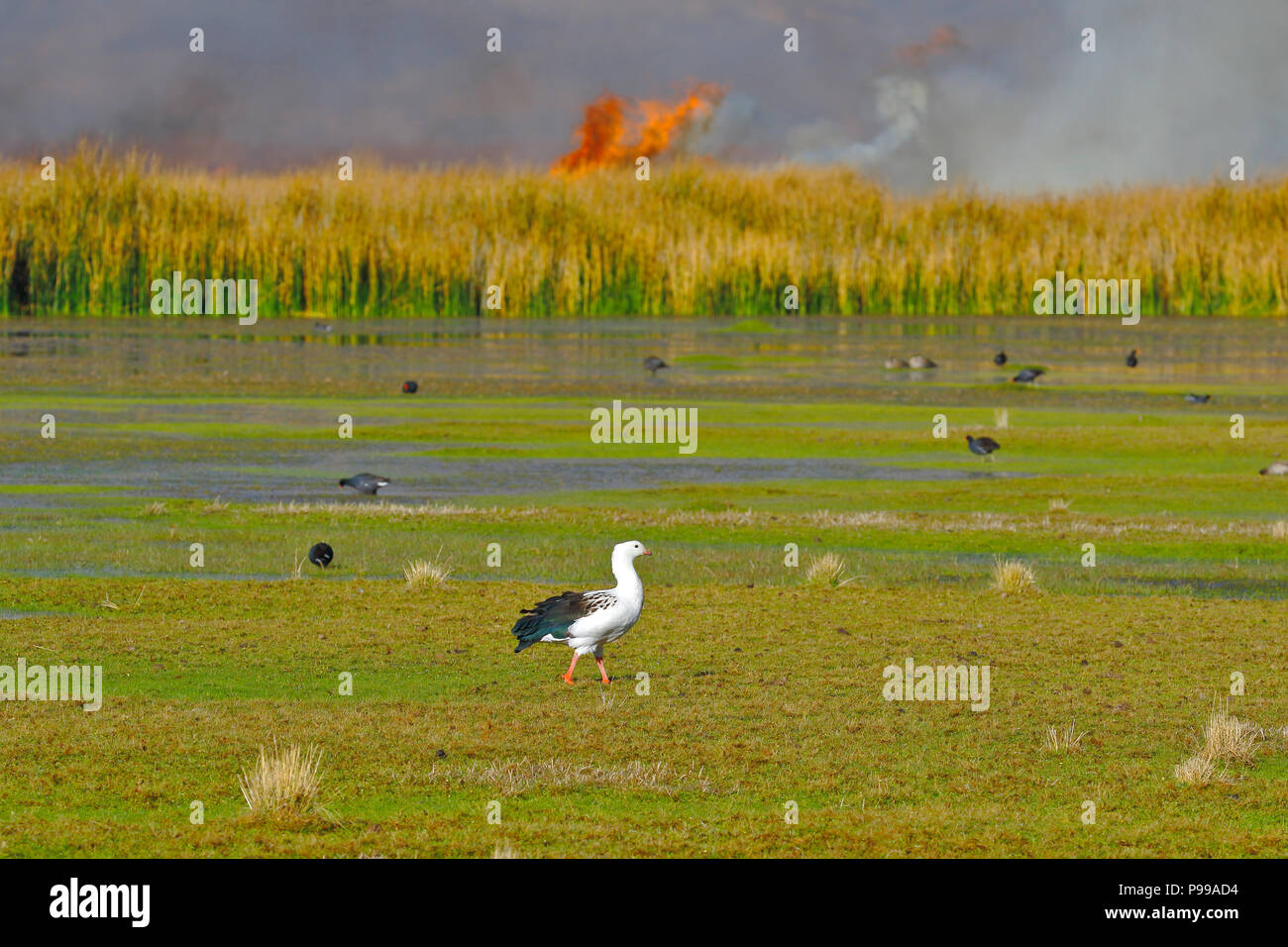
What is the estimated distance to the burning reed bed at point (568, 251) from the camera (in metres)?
75.6

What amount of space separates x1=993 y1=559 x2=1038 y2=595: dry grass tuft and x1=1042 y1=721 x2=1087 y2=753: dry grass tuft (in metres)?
6.59

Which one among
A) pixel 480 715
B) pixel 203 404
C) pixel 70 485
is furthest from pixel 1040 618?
pixel 203 404

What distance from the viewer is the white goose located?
519 inches

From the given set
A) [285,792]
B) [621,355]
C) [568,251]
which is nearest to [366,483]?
[285,792]

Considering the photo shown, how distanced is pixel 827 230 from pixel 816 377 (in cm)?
3744

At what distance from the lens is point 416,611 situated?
17.8 meters
